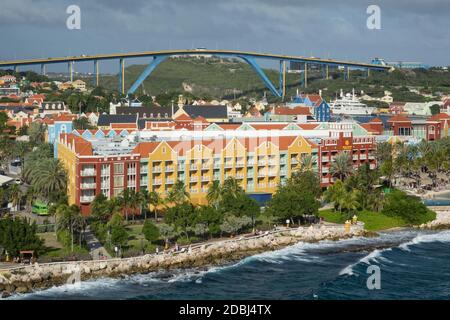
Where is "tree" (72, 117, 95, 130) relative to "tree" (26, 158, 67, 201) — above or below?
above

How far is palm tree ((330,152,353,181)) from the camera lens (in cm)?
3741

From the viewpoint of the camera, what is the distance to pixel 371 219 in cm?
3278

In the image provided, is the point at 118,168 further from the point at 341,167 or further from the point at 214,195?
the point at 341,167

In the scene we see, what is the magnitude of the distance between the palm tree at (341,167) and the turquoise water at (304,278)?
8475mm

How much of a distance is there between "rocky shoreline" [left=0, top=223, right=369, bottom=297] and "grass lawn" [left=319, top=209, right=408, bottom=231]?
1.36m

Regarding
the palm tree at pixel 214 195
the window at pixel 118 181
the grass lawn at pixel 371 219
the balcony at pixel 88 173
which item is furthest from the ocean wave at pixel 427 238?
the balcony at pixel 88 173

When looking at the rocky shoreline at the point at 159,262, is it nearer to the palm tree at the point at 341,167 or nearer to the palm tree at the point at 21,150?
the palm tree at the point at 341,167

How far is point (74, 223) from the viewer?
26.8 m

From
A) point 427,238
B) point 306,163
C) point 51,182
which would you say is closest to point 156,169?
point 51,182

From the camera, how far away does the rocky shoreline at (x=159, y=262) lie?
76.3ft

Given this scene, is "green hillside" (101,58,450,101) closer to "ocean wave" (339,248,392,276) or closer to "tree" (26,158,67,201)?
"tree" (26,158,67,201)

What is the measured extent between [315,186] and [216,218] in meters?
7.13

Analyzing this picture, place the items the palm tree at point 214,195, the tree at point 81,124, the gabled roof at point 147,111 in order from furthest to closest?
the gabled roof at point 147,111 → the tree at point 81,124 → the palm tree at point 214,195

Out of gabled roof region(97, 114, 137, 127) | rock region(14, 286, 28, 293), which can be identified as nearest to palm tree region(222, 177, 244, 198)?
rock region(14, 286, 28, 293)
